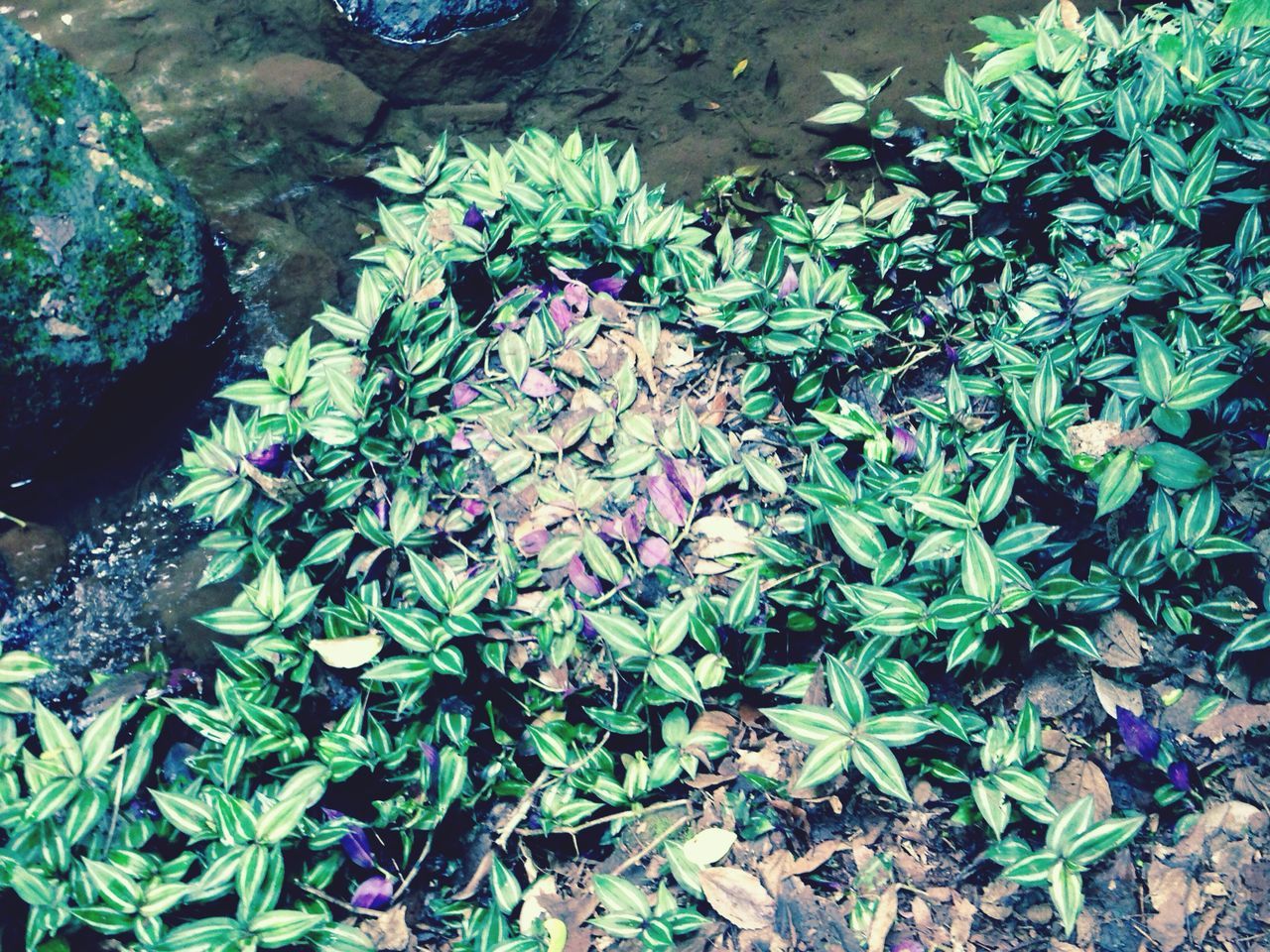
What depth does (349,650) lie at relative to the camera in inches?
81.6

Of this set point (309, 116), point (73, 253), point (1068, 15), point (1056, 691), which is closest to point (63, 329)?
point (73, 253)

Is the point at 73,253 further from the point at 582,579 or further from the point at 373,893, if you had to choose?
the point at 373,893

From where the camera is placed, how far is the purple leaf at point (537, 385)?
7.88 ft

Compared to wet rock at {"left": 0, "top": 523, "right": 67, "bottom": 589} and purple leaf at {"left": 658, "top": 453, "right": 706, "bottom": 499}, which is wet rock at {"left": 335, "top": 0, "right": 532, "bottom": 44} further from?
purple leaf at {"left": 658, "top": 453, "right": 706, "bottom": 499}

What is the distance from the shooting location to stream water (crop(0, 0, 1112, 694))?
9.85ft

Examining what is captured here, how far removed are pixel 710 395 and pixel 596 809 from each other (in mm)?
1195

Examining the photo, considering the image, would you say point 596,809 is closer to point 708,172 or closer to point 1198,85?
point 708,172

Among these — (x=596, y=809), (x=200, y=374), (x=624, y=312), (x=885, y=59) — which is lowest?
(x=596, y=809)

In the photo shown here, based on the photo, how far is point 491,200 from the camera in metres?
2.69

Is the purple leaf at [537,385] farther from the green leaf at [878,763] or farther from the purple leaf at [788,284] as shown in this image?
the green leaf at [878,763]

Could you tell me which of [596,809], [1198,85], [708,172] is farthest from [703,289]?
[1198,85]

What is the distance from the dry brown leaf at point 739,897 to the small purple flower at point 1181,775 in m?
0.93

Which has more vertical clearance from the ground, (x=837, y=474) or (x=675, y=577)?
(x=837, y=474)

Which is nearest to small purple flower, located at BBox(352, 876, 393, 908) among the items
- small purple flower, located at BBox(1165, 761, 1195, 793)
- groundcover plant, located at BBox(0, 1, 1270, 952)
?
groundcover plant, located at BBox(0, 1, 1270, 952)
